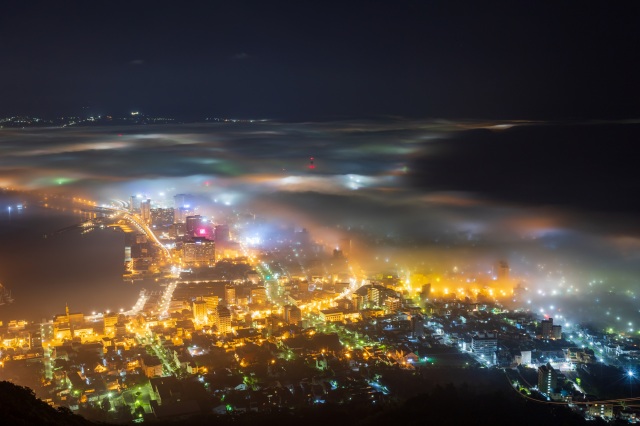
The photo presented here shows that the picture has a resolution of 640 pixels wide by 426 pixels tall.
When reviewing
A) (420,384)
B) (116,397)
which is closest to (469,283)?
(420,384)

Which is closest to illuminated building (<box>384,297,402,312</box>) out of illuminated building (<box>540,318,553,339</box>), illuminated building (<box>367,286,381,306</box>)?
illuminated building (<box>367,286,381,306</box>)

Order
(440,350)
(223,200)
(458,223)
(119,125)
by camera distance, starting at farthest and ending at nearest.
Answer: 1. (223,200)
2. (119,125)
3. (458,223)
4. (440,350)

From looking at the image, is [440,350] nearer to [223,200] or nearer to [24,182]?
[223,200]

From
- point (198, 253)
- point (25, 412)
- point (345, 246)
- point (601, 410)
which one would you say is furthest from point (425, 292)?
point (25, 412)

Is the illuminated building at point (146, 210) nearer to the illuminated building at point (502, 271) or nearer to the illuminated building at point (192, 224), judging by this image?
the illuminated building at point (192, 224)

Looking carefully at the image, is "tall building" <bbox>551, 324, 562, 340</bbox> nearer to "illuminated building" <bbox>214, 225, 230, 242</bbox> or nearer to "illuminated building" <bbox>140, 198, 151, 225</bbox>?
"illuminated building" <bbox>214, 225, 230, 242</bbox>

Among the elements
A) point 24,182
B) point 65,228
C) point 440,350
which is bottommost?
point 440,350

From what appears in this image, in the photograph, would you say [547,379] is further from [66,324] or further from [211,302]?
[66,324]
